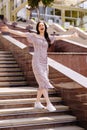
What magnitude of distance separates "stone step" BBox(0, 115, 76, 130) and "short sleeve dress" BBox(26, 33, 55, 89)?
632 millimetres

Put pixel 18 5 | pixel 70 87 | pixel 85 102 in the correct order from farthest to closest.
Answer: pixel 18 5, pixel 70 87, pixel 85 102

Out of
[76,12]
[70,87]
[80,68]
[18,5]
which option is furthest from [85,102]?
[18,5]

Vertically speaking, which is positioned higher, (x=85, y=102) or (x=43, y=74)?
(x=43, y=74)

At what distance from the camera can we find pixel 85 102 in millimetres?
7355

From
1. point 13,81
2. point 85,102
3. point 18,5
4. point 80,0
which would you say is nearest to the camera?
point 85,102

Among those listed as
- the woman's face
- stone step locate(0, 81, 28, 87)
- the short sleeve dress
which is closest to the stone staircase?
the short sleeve dress

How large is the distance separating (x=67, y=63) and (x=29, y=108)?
3.70 meters

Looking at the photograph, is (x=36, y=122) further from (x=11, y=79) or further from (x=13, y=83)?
(x=11, y=79)

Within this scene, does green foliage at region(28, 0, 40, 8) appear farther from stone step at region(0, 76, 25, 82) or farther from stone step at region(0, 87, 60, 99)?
stone step at region(0, 87, 60, 99)

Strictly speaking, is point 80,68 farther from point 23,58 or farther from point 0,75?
point 0,75

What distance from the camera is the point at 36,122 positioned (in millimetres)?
7320

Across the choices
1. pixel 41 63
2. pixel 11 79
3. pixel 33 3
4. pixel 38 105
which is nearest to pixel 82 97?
pixel 38 105

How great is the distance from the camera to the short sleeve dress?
759 cm

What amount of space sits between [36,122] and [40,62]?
46.2 inches
